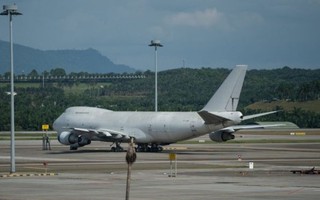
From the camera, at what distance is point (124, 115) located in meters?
105

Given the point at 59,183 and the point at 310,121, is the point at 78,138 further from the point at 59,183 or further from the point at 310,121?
the point at 310,121

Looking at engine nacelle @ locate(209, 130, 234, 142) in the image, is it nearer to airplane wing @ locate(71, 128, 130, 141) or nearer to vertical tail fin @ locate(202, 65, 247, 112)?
vertical tail fin @ locate(202, 65, 247, 112)

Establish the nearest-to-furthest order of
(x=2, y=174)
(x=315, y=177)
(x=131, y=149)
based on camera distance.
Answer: (x=131, y=149), (x=315, y=177), (x=2, y=174)

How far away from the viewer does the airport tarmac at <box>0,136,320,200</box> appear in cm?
4772

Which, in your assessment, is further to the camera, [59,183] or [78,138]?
[78,138]

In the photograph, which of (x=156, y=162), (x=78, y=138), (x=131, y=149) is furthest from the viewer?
(x=78, y=138)

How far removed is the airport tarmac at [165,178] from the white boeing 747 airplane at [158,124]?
356 cm

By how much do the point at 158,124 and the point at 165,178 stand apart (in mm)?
39571

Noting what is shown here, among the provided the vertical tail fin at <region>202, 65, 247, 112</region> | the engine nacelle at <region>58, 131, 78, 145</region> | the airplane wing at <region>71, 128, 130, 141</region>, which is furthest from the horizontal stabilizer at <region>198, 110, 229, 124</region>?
the engine nacelle at <region>58, 131, 78, 145</region>

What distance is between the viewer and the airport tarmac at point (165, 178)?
47.7 meters

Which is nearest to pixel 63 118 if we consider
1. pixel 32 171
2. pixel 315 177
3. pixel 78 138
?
pixel 78 138

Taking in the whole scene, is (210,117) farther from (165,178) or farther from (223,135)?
(165,178)

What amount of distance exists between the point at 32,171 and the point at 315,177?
2082cm

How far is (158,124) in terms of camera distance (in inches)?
3888
